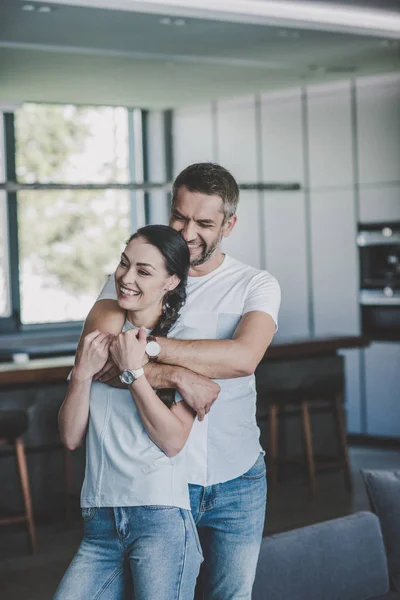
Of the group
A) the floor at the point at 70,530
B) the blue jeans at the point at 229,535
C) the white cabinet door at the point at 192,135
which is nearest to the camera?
the blue jeans at the point at 229,535

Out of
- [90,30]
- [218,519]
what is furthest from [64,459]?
[218,519]

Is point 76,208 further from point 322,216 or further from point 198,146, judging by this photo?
point 322,216

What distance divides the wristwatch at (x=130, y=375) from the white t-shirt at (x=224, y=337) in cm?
24

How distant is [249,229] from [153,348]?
620 cm

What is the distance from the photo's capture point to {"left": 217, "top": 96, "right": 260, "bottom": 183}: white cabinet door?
8062mm

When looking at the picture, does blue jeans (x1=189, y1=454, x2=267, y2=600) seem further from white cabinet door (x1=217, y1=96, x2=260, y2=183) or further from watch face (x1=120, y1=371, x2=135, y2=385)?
white cabinet door (x1=217, y1=96, x2=260, y2=183)

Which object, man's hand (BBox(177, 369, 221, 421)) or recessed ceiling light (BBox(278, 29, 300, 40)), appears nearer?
man's hand (BBox(177, 369, 221, 421))

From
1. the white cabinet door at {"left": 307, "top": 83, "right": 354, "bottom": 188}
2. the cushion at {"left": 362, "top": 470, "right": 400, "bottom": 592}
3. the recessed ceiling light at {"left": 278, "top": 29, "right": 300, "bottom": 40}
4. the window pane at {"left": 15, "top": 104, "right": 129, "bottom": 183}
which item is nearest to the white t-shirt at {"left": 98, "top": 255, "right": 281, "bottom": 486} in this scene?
the cushion at {"left": 362, "top": 470, "right": 400, "bottom": 592}

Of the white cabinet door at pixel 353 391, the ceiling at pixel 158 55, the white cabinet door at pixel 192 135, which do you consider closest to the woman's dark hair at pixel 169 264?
the ceiling at pixel 158 55

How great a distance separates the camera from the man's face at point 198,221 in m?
2.12

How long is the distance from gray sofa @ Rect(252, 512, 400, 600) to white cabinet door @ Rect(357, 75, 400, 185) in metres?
4.99

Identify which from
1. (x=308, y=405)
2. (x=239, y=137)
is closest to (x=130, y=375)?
(x=308, y=405)

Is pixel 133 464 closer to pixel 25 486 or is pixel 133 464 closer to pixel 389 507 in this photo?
pixel 389 507

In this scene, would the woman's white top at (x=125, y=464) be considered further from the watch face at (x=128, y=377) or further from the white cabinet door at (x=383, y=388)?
the white cabinet door at (x=383, y=388)
